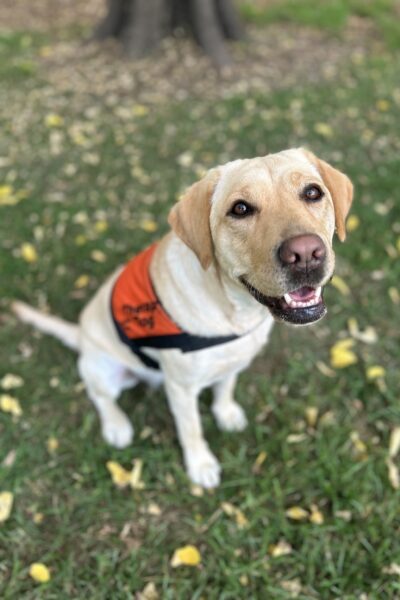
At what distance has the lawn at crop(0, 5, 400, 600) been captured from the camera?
107 inches

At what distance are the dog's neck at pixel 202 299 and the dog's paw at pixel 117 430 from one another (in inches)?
43.0

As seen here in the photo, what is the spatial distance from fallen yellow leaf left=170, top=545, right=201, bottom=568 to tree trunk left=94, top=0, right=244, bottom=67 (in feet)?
19.2

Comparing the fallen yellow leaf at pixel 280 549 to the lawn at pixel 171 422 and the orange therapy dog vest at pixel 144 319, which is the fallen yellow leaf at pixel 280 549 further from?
the orange therapy dog vest at pixel 144 319

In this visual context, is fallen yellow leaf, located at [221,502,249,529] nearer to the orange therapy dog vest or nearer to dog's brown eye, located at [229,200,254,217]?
the orange therapy dog vest

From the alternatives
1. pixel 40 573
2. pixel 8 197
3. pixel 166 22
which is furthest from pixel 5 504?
pixel 166 22

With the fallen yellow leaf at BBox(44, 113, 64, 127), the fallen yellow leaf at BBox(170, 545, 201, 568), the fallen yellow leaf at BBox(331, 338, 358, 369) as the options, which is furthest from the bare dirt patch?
the fallen yellow leaf at BBox(170, 545, 201, 568)

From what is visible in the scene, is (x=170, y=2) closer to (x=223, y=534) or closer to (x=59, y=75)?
(x=59, y=75)

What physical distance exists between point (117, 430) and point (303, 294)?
1770mm

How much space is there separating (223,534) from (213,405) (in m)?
0.82

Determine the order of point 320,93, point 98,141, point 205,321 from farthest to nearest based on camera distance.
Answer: point 320,93 → point 98,141 → point 205,321

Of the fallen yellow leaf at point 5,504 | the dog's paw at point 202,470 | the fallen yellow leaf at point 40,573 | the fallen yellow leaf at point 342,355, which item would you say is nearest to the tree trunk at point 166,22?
the fallen yellow leaf at point 342,355

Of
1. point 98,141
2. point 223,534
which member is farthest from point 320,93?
point 223,534

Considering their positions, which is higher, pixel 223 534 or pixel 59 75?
pixel 59 75

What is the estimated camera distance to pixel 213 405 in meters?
3.33
